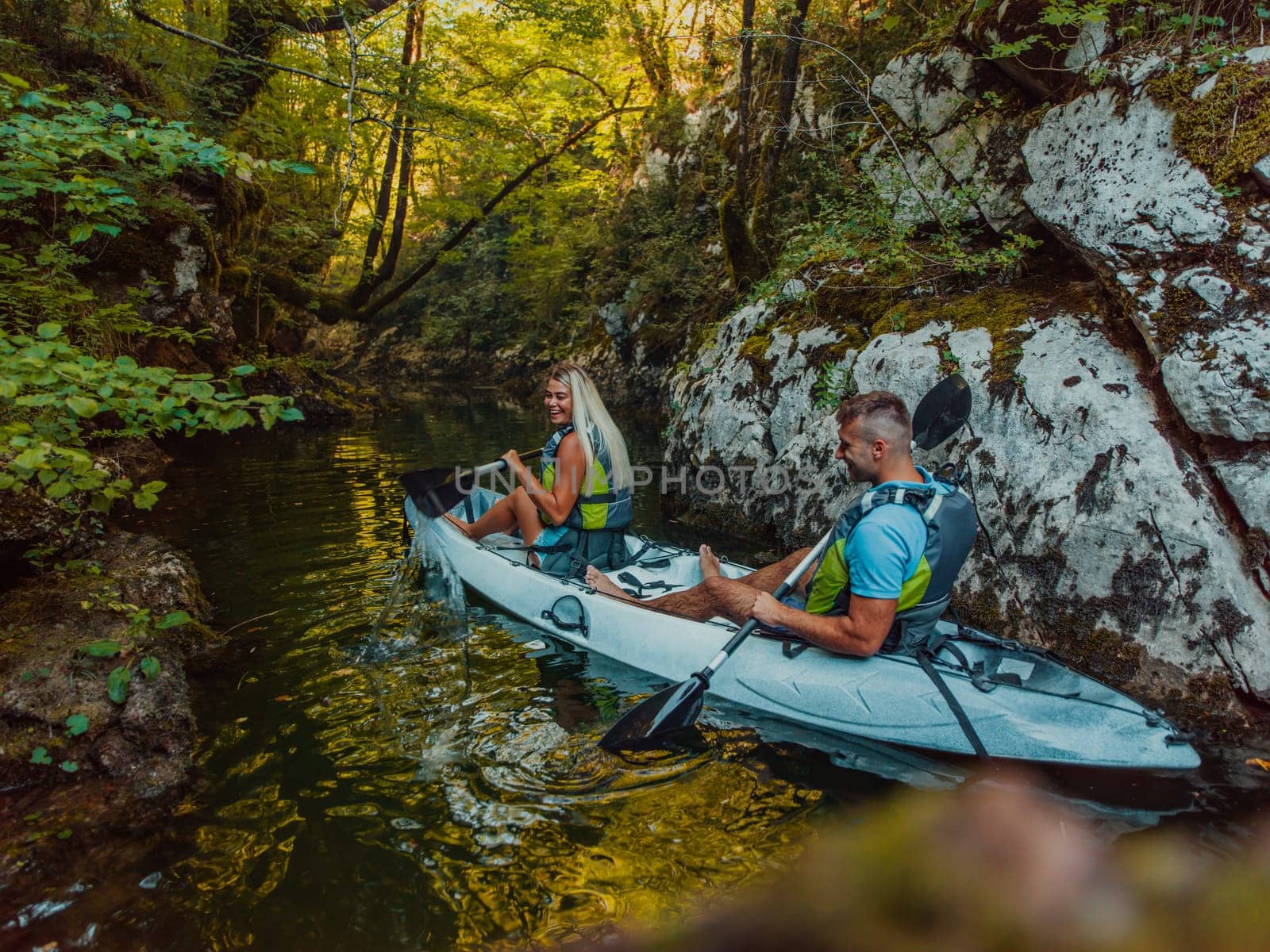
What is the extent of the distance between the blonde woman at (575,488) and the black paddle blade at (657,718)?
201 cm

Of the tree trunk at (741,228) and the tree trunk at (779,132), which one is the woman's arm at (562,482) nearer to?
the tree trunk at (779,132)

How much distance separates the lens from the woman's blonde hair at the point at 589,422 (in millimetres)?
5305

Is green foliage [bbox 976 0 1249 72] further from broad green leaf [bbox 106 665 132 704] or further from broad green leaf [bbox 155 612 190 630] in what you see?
broad green leaf [bbox 106 665 132 704]

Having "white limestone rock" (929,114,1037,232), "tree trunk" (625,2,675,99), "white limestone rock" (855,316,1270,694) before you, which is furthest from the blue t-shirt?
"tree trunk" (625,2,675,99)

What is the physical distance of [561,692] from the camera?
437cm

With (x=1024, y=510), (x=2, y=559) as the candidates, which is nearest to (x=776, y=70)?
(x=1024, y=510)

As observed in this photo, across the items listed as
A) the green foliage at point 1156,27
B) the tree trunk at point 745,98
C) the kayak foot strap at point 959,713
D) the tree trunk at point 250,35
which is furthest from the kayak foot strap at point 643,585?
the tree trunk at point 745,98

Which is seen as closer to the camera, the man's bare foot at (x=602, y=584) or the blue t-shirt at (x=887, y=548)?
the blue t-shirt at (x=887, y=548)

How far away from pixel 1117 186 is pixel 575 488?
14.1ft

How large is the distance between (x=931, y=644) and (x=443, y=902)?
8.66ft

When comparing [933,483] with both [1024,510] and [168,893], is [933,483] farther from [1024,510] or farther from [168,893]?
[168,893]

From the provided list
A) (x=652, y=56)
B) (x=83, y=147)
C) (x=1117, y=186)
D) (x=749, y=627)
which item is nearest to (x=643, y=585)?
(x=749, y=627)

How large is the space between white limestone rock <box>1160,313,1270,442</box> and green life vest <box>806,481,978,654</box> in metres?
1.82

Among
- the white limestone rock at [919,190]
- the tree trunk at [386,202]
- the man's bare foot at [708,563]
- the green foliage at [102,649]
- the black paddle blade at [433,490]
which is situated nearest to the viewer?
the green foliage at [102,649]
